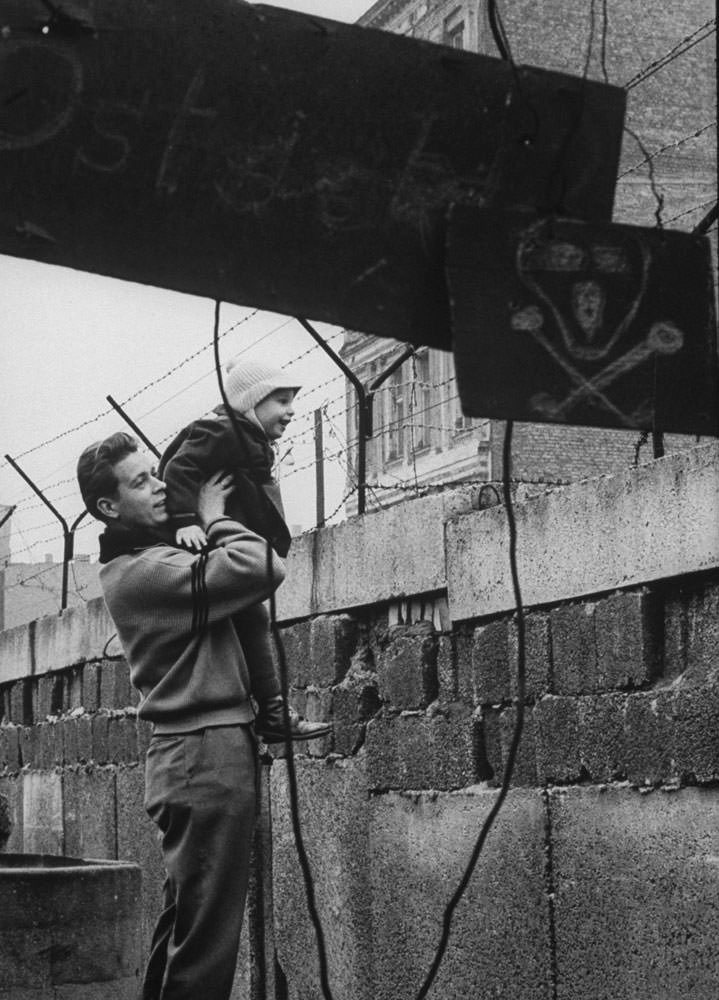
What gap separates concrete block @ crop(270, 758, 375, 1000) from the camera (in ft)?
20.4

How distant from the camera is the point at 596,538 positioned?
508cm

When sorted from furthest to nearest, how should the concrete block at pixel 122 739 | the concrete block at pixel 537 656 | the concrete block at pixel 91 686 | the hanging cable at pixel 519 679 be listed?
the concrete block at pixel 91 686 → the concrete block at pixel 122 739 → the concrete block at pixel 537 656 → the hanging cable at pixel 519 679

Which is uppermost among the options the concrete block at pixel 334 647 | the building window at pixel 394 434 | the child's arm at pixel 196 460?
the building window at pixel 394 434

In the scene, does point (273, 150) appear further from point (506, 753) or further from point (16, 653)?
point (16, 653)

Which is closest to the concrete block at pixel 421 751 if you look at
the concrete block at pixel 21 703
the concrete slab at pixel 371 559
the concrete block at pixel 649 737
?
the concrete slab at pixel 371 559

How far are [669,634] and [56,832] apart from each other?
6.19m

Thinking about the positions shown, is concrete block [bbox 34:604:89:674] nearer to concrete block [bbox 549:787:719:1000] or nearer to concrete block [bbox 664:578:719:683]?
concrete block [bbox 549:787:719:1000]

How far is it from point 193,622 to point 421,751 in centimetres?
146

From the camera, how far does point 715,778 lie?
15.0ft

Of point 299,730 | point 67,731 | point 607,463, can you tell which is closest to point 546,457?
point 607,463

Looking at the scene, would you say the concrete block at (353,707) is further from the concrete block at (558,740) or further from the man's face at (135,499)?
the man's face at (135,499)

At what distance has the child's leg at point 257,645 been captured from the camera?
16.3ft

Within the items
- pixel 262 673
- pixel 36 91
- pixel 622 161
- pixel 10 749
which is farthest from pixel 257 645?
pixel 622 161

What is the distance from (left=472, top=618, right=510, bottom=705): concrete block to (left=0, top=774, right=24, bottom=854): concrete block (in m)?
5.89
